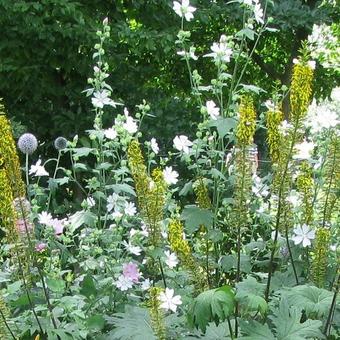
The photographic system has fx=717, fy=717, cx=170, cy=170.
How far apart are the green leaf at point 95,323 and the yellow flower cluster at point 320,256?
831 millimetres

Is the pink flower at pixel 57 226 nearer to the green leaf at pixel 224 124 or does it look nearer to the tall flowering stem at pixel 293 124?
the green leaf at pixel 224 124

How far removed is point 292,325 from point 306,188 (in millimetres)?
584

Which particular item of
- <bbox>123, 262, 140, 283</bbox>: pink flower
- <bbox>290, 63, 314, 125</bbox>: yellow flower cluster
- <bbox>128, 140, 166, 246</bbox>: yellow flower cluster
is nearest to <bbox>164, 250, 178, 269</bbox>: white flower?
<bbox>123, 262, 140, 283</bbox>: pink flower

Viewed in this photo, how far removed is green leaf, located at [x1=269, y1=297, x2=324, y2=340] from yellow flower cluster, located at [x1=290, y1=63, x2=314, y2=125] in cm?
65

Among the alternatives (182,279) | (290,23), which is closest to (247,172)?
(182,279)

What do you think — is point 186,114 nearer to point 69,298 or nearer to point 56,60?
point 56,60

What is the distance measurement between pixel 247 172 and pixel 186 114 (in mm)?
4820

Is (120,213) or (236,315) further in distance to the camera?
(120,213)

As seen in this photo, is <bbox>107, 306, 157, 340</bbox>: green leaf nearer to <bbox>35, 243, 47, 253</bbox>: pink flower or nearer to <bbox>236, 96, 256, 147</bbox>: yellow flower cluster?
<bbox>35, 243, 47, 253</bbox>: pink flower

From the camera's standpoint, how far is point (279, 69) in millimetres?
10336

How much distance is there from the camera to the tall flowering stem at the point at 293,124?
7.69 ft

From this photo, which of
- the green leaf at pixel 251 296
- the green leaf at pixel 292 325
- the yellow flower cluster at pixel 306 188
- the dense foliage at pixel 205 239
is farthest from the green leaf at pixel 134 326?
the yellow flower cluster at pixel 306 188

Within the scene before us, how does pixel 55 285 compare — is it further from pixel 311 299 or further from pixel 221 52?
pixel 221 52

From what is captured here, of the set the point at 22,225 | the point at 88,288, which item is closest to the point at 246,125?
the point at 22,225
